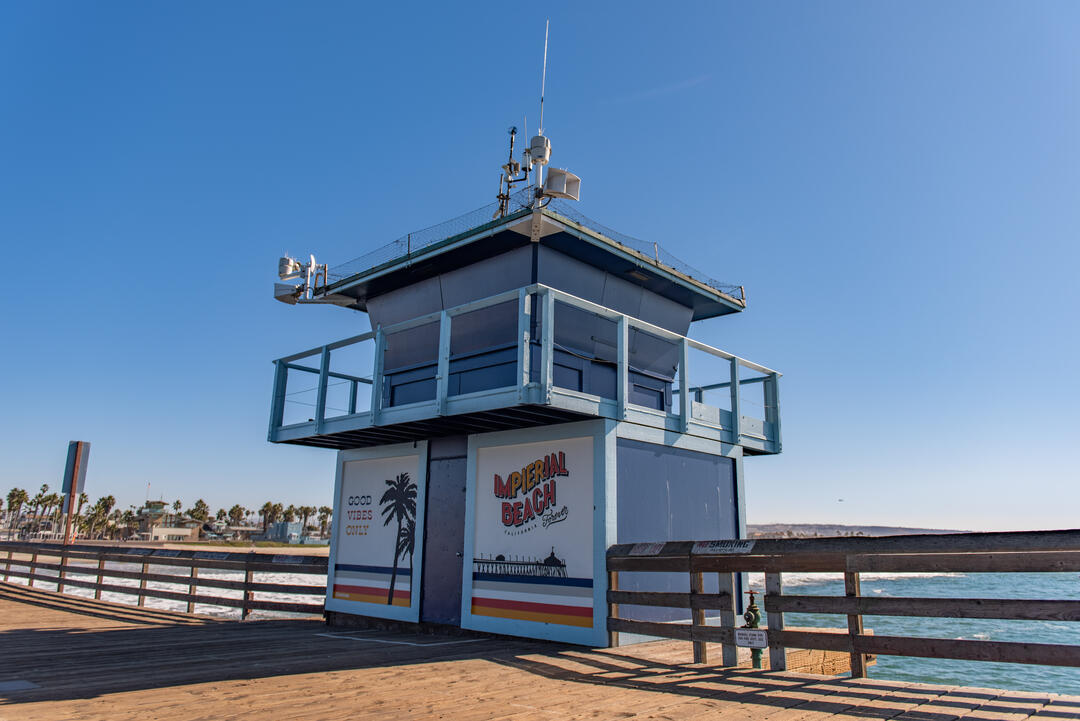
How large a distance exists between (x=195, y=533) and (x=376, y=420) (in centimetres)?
14840

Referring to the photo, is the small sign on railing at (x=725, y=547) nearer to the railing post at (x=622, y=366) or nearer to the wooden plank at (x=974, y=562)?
the wooden plank at (x=974, y=562)

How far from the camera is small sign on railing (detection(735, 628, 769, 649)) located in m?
6.80

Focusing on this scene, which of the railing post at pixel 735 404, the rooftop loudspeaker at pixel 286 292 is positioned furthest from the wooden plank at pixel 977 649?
the rooftop loudspeaker at pixel 286 292

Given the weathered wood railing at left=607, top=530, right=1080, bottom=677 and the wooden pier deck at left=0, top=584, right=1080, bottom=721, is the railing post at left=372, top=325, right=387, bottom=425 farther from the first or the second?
the weathered wood railing at left=607, top=530, right=1080, bottom=677

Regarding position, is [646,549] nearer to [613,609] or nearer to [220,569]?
[613,609]

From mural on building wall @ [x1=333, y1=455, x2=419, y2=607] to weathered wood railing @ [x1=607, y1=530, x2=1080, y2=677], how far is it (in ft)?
13.8

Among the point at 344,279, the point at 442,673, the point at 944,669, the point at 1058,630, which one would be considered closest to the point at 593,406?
the point at 442,673

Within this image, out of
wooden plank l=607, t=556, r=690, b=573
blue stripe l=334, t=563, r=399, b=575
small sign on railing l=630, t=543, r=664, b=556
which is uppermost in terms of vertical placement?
small sign on railing l=630, t=543, r=664, b=556

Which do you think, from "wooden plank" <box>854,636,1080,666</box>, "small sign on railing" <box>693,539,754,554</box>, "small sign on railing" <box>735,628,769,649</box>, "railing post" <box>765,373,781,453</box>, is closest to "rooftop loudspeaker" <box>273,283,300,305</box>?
"railing post" <box>765,373,781,453</box>

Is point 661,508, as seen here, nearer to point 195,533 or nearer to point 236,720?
point 236,720

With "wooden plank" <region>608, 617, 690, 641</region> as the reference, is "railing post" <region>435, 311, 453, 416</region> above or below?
above

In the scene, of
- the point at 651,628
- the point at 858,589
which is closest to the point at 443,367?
the point at 651,628

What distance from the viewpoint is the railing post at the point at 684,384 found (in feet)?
33.3

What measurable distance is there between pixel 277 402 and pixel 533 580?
561 cm
